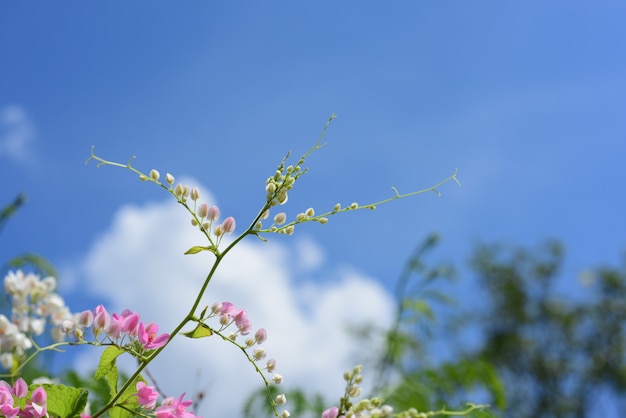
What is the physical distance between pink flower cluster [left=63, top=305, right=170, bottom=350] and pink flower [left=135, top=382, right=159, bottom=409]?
0.04 metres

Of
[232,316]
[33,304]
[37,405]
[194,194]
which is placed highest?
[33,304]

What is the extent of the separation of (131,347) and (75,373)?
112 centimetres

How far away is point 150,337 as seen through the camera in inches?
28.5

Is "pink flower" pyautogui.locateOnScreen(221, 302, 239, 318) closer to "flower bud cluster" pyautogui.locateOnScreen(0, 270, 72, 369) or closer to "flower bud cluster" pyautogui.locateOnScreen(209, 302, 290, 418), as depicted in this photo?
"flower bud cluster" pyautogui.locateOnScreen(209, 302, 290, 418)

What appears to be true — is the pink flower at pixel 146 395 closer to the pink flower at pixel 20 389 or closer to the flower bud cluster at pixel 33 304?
the pink flower at pixel 20 389

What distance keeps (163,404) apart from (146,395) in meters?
0.02

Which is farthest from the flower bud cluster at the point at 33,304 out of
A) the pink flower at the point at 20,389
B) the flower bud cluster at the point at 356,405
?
the flower bud cluster at the point at 356,405

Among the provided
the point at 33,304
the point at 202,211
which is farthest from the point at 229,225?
the point at 33,304

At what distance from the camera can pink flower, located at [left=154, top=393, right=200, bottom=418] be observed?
704 mm

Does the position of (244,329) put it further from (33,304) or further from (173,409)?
(33,304)

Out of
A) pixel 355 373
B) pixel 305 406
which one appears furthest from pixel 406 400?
pixel 355 373

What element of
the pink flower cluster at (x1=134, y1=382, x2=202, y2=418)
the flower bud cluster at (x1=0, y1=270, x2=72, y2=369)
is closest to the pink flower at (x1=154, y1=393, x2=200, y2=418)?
the pink flower cluster at (x1=134, y1=382, x2=202, y2=418)

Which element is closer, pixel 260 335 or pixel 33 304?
pixel 260 335

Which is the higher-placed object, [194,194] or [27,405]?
[194,194]
